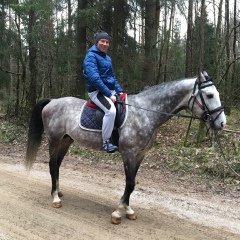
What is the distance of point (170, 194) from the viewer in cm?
568

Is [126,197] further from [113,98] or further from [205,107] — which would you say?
[205,107]

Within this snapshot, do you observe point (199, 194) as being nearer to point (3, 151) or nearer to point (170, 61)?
point (3, 151)

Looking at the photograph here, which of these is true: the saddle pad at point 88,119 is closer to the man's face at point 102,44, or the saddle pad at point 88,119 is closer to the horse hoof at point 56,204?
the man's face at point 102,44

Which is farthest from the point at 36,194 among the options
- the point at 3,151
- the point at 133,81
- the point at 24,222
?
the point at 133,81

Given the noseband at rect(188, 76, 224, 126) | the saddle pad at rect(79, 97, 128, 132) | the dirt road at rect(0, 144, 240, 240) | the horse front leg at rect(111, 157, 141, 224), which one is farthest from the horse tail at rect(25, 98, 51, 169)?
the noseband at rect(188, 76, 224, 126)

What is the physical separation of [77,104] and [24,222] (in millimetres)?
2138

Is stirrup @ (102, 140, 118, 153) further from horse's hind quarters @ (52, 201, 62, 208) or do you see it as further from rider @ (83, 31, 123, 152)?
horse's hind quarters @ (52, 201, 62, 208)

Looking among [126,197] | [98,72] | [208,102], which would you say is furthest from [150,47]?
[126,197]

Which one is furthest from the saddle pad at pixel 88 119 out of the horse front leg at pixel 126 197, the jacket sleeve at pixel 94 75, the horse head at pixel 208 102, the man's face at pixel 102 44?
the horse head at pixel 208 102

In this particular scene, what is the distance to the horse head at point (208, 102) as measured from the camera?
3.79 m

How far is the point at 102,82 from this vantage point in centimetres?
435

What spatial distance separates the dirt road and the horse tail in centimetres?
70

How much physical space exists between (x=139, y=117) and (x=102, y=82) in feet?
2.64

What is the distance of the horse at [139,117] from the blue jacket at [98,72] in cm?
46
